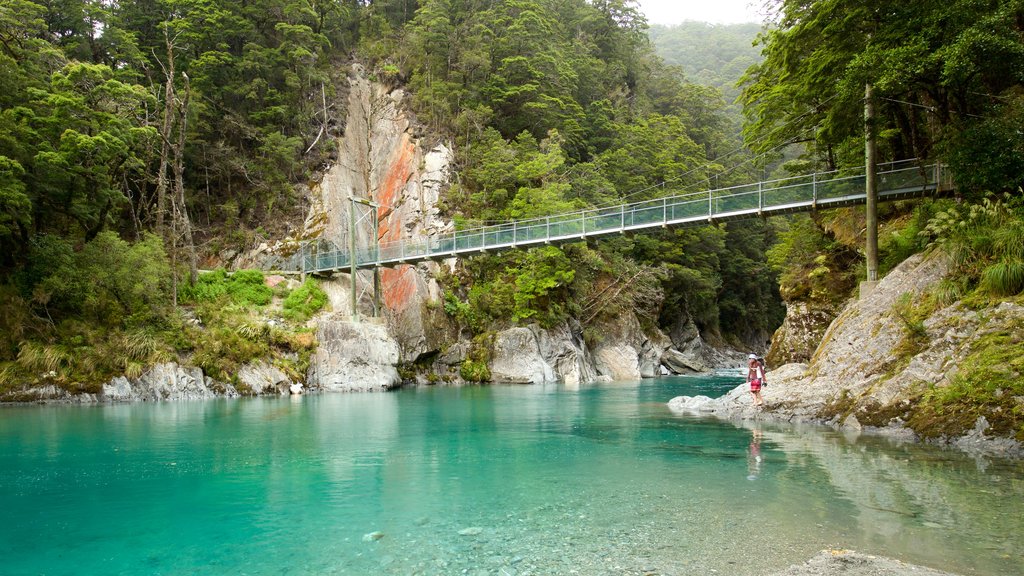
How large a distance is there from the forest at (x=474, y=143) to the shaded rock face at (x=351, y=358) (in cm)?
102

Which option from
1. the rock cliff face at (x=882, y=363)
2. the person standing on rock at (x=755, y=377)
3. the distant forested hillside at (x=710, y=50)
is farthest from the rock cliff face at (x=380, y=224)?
the distant forested hillside at (x=710, y=50)

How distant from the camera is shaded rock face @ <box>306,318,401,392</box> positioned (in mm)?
22859

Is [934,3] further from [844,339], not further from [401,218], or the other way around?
[401,218]

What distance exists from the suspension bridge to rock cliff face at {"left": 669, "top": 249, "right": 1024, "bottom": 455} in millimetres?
3199

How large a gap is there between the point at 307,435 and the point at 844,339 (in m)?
10.4

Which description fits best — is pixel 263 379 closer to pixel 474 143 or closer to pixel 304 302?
pixel 304 302

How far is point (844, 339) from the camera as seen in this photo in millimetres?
12211

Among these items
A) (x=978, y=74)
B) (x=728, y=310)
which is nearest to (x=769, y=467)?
(x=978, y=74)

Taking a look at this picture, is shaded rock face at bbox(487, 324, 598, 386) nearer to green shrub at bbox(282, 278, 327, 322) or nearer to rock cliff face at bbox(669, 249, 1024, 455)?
green shrub at bbox(282, 278, 327, 322)

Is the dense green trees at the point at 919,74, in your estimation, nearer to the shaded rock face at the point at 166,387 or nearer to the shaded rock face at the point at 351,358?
the shaded rock face at the point at 351,358

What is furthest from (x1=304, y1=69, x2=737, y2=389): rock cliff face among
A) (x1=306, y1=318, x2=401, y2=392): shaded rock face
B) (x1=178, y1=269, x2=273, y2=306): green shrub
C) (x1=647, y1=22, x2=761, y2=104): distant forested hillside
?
(x1=647, y1=22, x2=761, y2=104): distant forested hillside

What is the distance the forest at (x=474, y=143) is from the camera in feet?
40.5

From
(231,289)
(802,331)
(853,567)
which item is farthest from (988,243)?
(231,289)

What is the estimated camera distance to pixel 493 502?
246 inches
